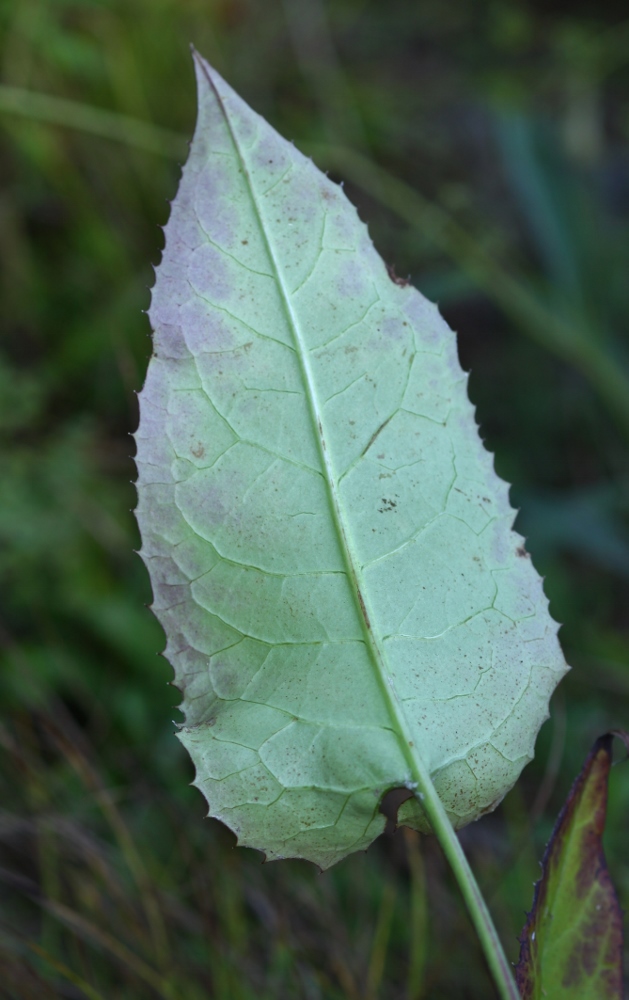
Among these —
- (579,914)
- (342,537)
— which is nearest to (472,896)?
(579,914)

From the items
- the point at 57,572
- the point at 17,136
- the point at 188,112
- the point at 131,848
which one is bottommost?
the point at 131,848

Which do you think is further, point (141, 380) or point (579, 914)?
point (141, 380)

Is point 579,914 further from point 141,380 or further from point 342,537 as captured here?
point 141,380

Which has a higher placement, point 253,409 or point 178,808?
point 253,409

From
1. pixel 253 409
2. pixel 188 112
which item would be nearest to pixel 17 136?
pixel 188 112

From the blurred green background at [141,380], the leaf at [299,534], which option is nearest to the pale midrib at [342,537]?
the leaf at [299,534]

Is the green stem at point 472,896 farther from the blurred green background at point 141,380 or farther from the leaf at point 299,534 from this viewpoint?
the blurred green background at point 141,380

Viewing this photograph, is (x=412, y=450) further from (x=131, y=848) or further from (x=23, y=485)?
(x=23, y=485)
